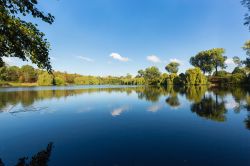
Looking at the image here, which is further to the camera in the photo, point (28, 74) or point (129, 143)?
point (28, 74)

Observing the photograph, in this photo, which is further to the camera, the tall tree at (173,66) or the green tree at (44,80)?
the tall tree at (173,66)

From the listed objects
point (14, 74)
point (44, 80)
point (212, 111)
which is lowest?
point (212, 111)

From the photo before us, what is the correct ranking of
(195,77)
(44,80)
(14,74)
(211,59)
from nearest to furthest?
(195,77), (211,59), (44,80), (14,74)

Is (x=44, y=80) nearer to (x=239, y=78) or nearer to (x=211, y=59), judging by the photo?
(x=211, y=59)

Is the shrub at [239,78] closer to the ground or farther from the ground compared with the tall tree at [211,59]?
closer to the ground

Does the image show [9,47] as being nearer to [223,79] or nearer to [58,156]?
[58,156]

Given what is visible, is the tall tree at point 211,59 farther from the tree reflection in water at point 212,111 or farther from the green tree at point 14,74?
the green tree at point 14,74

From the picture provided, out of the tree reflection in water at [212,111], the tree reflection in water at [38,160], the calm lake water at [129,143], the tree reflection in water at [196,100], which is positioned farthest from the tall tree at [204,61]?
the tree reflection in water at [38,160]

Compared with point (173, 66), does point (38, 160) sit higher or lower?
lower

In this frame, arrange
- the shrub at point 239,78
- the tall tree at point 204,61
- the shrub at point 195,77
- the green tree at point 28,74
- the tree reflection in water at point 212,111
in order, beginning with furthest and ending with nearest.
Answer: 1. the green tree at point 28,74
2. the tall tree at point 204,61
3. the shrub at point 195,77
4. the shrub at point 239,78
5. the tree reflection in water at point 212,111

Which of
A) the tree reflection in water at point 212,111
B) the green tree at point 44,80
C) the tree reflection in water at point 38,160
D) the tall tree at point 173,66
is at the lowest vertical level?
the tree reflection in water at point 38,160

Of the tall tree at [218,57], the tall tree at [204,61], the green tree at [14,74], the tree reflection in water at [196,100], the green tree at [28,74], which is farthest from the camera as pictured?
the green tree at [28,74]

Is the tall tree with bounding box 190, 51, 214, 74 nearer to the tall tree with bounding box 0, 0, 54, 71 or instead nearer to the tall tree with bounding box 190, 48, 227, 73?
the tall tree with bounding box 190, 48, 227, 73

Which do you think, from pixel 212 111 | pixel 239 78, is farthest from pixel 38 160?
pixel 239 78
